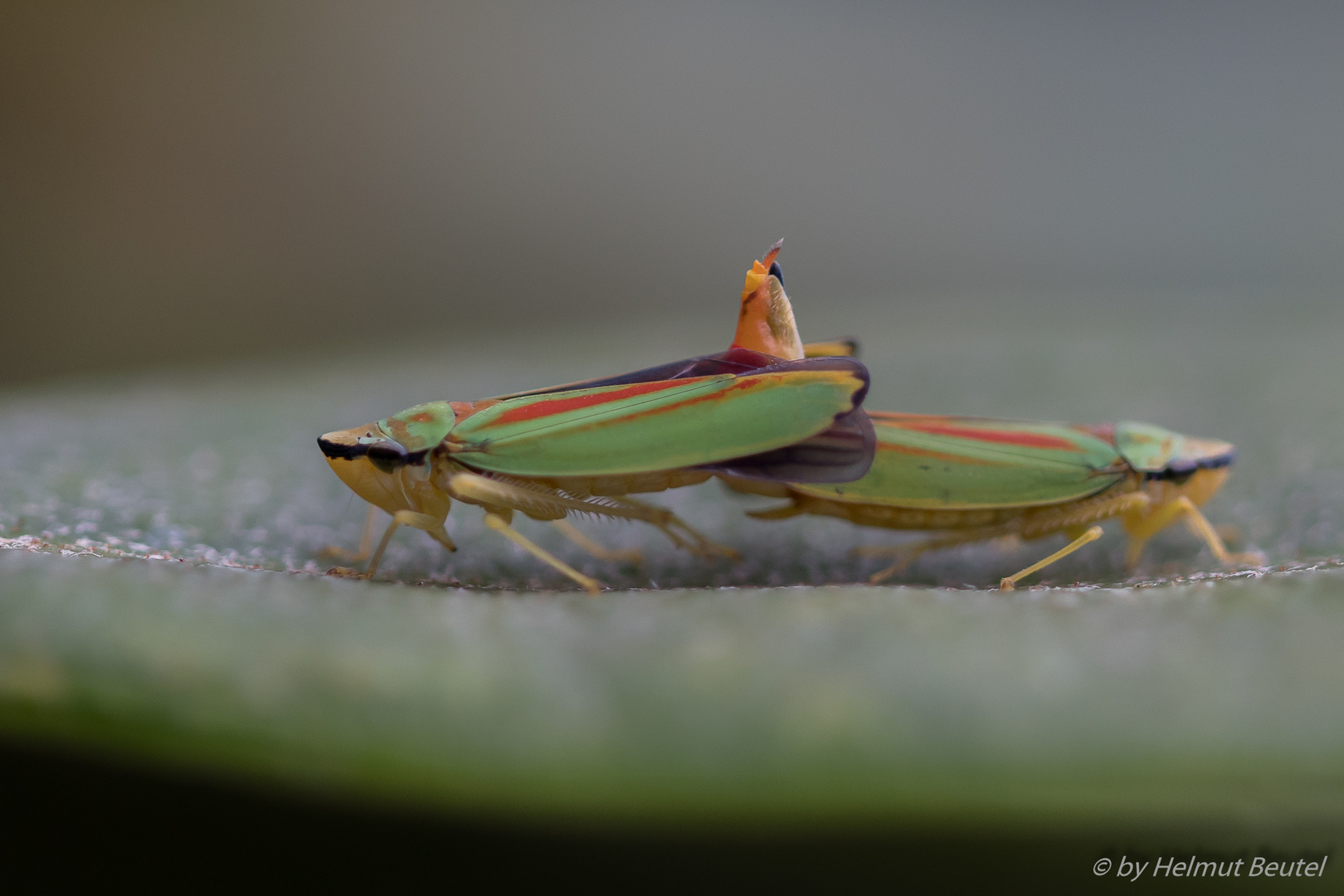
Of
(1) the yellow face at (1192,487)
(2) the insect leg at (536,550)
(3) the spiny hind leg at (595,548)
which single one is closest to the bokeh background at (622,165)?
(1) the yellow face at (1192,487)

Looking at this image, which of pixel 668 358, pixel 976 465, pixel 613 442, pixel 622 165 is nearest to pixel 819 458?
pixel 613 442

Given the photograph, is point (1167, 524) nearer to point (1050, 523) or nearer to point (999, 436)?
point (1050, 523)

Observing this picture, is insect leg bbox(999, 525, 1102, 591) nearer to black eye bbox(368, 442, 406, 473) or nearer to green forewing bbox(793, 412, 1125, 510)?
green forewing bbox(793, 412, 1125, 510)

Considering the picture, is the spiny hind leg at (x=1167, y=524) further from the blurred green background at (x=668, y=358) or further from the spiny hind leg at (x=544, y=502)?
the spiny hind leg at (x=544, y=502)

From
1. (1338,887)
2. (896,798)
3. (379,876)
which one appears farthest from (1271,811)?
(379,876)

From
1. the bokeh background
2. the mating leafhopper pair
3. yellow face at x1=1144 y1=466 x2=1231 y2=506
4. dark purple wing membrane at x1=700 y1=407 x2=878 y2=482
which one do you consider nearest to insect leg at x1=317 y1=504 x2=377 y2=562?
the mating leafhopper pair

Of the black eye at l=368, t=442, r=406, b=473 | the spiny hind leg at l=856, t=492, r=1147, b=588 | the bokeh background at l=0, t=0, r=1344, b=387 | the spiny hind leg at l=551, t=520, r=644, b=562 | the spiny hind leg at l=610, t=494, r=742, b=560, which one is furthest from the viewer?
the bokeh background at l=0, t=0, r=1344, b=387

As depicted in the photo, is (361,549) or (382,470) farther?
(361,549)
